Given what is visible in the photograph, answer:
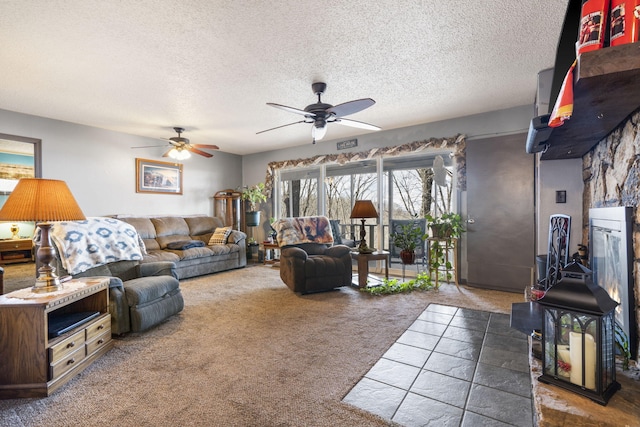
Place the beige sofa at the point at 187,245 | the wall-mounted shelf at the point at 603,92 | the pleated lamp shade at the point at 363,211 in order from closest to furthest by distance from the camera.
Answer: the wall-mounted shelf at the point at 603,92 → the pleated lamp shade at the point at 363,211 → the beige sofa at the point at 187,245

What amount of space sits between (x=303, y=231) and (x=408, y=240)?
5.39ft

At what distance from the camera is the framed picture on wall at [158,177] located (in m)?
5.64

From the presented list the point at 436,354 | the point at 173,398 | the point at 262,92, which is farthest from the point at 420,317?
the point at 262,92

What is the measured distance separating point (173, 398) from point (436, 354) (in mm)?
1838

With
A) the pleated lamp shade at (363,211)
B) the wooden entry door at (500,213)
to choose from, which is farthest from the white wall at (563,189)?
the pleated lamp shade at (363,211)

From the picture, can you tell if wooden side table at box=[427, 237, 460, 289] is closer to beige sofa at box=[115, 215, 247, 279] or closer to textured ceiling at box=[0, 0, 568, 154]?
textured ceiling at box=[0, 0, 568, 154]

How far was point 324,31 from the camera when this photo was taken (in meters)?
2.36

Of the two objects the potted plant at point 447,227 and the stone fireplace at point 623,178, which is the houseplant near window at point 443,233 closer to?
the potted plant at point 447,227

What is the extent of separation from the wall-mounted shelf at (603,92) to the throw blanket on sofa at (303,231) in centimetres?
327

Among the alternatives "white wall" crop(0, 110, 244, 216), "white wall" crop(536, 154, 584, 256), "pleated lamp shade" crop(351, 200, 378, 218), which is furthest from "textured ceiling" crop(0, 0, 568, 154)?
"pleated lamp shade" crop(351, 200, 378, 218)

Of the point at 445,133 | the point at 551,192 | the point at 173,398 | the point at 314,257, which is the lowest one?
the point at 173,398

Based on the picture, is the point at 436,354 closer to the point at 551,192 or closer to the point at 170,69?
the point at 551,192

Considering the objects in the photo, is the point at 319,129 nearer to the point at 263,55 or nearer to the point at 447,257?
the point at 263,55

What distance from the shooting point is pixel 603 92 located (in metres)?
1.18
